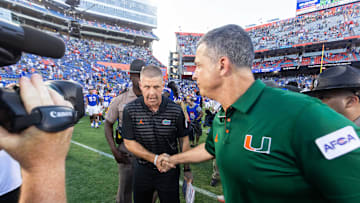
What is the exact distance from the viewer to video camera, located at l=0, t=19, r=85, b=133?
61 centimetres

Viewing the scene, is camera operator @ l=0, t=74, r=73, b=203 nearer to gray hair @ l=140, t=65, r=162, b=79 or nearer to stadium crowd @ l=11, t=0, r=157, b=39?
gray hair @ l=140, t=65, r=162, b=79

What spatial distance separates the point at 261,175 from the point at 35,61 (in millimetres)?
30387

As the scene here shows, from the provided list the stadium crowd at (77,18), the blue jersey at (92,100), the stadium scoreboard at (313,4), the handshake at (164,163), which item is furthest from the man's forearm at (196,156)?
the stadium scoreboard at (313,4)

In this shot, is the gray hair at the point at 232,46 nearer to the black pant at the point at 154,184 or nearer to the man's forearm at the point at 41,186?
the man's forearm at the point at 41,186

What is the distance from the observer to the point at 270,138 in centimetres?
97

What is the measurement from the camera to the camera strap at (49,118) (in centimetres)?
63

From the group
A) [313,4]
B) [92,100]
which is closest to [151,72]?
[92,100]

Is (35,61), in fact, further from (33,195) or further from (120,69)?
(33,195)

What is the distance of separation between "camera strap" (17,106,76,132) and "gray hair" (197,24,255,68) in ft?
3.01

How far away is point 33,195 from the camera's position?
2.20ft

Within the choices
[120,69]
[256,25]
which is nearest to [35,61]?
[120,69]

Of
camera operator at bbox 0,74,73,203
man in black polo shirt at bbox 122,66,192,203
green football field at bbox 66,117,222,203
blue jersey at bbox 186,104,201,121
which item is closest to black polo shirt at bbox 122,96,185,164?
man in black polo shirt at bbox 122,66,192,203

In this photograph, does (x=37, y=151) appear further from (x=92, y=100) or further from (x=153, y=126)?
(x=92, y=100)

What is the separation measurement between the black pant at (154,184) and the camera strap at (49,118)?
180cm
